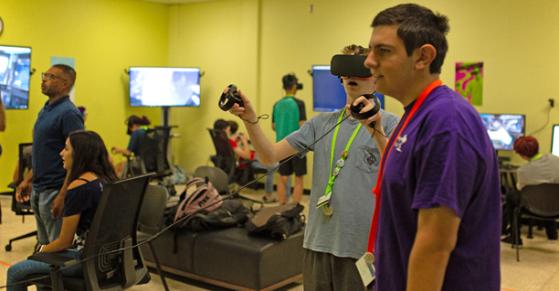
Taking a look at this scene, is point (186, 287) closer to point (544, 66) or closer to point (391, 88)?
point (391, 88)

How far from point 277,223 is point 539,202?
2525 mm

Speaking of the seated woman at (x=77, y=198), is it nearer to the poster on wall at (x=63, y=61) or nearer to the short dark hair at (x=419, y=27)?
the short dark hair at (x=419, y=27)

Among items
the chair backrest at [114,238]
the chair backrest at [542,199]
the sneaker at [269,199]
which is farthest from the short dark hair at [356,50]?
the sneaker at [269,199]

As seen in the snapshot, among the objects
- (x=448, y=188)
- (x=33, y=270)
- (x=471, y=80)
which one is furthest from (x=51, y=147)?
(x=471, y=80)

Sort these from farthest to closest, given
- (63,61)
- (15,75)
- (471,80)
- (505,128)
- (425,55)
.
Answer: (63,61) < (15,75) < (471,80) < (505,128) < (425,55)

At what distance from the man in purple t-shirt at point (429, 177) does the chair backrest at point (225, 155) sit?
19.4 feet

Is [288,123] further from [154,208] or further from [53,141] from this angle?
[53,141]

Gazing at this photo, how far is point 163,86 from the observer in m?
9.09

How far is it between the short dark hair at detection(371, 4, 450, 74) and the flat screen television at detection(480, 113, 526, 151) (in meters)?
5.42

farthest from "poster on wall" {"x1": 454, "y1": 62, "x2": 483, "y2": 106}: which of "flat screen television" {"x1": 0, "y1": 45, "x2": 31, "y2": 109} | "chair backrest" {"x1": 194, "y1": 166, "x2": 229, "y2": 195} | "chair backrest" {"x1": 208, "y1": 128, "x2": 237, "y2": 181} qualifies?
"flat screen television" {"x1": 0, "y1": 45, "x2": 31, "y2": 109}

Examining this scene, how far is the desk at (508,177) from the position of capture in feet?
19.9

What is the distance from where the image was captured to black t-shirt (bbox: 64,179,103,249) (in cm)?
305

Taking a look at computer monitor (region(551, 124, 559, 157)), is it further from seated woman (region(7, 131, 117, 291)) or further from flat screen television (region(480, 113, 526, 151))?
seated woman (region(7, 131, 117, 291))

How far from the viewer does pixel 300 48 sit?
845 centimetres
